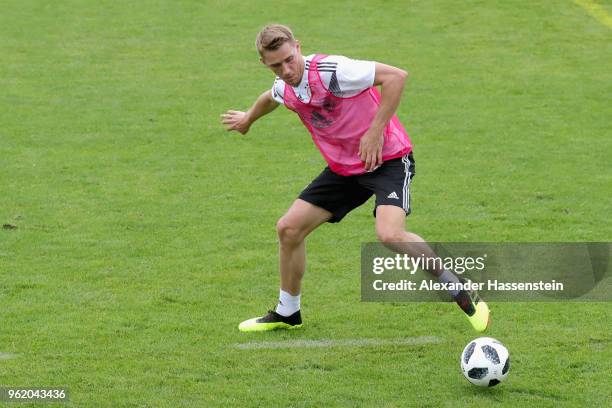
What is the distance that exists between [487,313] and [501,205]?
12.5ft

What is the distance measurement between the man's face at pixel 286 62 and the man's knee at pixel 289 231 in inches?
41.2

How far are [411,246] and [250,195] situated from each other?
180 inches

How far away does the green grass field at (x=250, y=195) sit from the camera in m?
7.43

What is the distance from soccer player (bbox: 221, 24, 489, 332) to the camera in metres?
7.53

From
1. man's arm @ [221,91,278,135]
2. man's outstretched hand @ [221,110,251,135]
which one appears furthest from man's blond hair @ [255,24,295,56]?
man's outstretched hand @ [221,110,251,135]

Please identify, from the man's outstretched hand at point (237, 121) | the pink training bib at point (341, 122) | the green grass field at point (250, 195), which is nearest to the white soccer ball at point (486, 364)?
the green grass field at point (250, 195)

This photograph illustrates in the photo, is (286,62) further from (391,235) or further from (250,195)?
(250,195)

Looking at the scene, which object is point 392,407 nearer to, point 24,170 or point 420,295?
point 420,295

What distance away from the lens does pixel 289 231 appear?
8.08 meters

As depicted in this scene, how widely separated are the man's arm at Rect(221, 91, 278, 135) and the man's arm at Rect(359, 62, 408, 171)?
0.88 m

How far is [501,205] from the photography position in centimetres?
1145

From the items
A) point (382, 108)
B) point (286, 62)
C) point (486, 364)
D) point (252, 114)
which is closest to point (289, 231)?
point (252, 114)

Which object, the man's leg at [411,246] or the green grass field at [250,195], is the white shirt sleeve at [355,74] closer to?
the man's leg at [411,246]

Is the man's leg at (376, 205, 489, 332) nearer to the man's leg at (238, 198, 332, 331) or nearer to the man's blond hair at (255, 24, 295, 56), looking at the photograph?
the man's leg at (238, 198, 332, 331)
